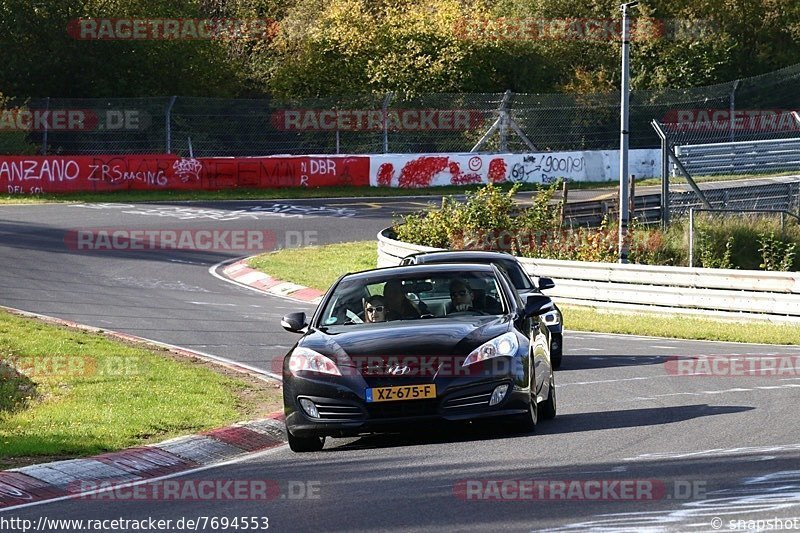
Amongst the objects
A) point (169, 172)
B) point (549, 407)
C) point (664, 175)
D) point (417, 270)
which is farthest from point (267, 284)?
point (549, 407)

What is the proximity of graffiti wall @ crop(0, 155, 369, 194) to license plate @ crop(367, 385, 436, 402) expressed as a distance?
3231 cm

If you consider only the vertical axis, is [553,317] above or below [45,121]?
below

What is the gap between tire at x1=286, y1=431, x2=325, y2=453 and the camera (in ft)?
34.5

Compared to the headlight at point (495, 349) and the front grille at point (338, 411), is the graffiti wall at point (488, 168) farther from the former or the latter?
the front grille at point (338, 411)

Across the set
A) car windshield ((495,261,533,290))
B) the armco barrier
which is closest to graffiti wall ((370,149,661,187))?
the armco barrier

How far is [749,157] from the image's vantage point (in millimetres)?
47281

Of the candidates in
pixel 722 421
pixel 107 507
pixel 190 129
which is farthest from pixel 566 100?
pixel 107 507

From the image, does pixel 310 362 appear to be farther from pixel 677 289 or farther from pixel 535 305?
pixel 677 289

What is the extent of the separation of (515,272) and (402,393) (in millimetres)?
5984

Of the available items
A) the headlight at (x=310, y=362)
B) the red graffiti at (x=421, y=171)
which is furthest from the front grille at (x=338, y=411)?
the red graffiti at (x=421, y=171)

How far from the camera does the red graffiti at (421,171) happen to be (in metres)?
45.8

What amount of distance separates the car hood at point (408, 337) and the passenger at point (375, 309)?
0.24m

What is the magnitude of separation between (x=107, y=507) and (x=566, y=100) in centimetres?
4077

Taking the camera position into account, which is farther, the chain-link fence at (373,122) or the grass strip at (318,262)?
the chain-link fence at (373,122)
